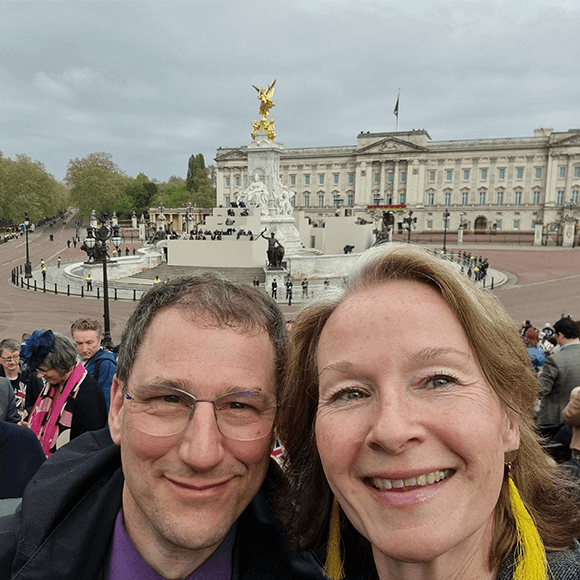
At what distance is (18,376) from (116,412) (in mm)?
6370

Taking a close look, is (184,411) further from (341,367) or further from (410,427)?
(410,427)

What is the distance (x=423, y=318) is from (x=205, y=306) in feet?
2.49

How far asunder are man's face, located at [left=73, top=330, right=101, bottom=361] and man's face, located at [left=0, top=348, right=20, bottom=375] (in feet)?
4.55

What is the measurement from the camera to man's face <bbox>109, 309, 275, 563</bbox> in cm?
158

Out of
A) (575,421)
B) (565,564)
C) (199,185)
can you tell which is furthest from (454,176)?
(565,564)

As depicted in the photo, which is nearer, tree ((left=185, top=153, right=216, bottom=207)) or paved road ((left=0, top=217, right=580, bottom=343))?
paved road ((left=0, top=217, right=580, bottom=343))

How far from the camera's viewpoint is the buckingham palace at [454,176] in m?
77.2

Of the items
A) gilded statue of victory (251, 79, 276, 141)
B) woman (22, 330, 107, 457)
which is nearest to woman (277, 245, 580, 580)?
woman (22, 330, 107, 457)

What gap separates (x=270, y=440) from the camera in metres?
1.75

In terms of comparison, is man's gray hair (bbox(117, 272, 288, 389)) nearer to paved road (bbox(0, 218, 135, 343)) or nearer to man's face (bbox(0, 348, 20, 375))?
→ man's face (bbox(0, 348, 20, 375))

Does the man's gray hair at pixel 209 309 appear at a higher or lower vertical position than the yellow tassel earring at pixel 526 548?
higher

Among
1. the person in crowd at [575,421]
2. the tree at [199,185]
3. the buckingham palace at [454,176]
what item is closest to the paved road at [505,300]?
the person in crowd at [575,421]

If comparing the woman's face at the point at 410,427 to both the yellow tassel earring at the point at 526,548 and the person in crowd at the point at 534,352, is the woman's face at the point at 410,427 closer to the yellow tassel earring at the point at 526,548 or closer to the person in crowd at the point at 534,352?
the yellow tassel earring at the point at 526,548

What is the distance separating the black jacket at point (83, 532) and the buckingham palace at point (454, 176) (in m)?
79.2
